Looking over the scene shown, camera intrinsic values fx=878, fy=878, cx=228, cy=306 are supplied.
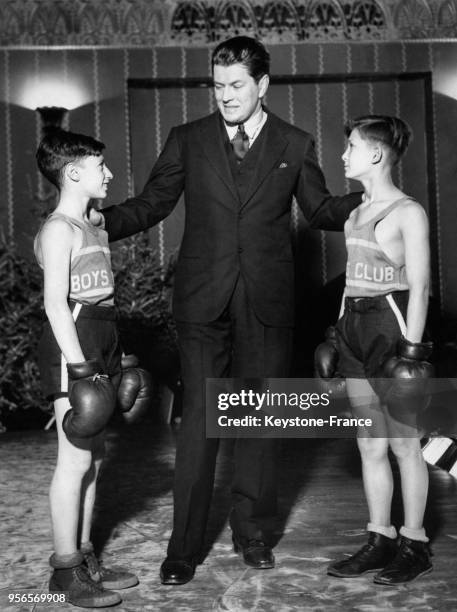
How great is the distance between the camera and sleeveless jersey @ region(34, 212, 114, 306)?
91.9 inches

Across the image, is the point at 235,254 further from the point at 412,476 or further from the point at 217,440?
the point at 412,476

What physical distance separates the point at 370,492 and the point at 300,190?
93cm

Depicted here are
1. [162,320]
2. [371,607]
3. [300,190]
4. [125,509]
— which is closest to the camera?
[371,607]

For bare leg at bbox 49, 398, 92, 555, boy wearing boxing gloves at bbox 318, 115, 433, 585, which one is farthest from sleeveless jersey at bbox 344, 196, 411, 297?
bare leg at bbox 49, 398, 92, 555

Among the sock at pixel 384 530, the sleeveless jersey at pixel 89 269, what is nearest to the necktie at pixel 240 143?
the sleeveless jersey at pixel 89 269

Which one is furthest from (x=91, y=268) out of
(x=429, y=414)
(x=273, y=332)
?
(x=429, y=414)

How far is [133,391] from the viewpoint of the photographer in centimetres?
247

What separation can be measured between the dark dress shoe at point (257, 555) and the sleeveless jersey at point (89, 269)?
2.79ft

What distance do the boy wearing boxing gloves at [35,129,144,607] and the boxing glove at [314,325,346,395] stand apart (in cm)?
56

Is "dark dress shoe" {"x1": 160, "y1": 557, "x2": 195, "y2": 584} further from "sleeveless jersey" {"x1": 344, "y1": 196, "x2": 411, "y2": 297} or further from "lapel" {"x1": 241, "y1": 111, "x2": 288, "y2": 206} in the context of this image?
"lapel" {"x1": 241, "y1": 111, "x2": 288, "y2": 206}

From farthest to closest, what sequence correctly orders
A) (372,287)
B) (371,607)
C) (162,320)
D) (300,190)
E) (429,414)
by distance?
(162,320) → (429,414) → (300,190) → (372,287) → (371,607)

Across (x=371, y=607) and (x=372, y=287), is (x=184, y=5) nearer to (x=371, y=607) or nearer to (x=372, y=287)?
(x=372, y=287)

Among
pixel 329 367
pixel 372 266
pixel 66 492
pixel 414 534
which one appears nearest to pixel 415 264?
pixel 372 266

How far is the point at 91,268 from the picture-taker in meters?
2.35
